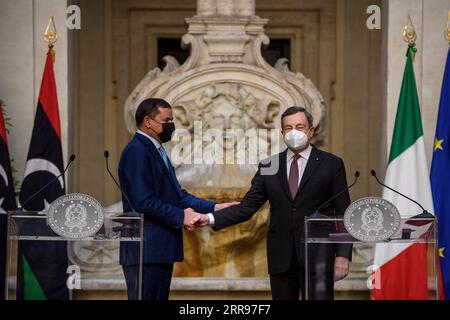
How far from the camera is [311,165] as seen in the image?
27.3 ft

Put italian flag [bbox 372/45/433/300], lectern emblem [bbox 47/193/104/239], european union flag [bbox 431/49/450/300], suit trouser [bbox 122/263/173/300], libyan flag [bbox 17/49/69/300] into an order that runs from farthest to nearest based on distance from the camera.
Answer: libyan flag [bbox 17/49/69/300] < italian flag [bbox 372/45/433/300] < european union flag [bbox 431/49/450/300] < suit trouser [bbox 122/263/173/300] < lectern emblem [bbox 47/193/104/239]

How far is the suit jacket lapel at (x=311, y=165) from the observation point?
8289mm

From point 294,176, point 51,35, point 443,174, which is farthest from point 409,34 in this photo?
point 294,176

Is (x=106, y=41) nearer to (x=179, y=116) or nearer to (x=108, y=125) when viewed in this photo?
(x=108, y=125)

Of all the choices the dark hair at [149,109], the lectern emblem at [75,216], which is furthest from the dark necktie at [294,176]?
the lectern emblem at [75,216]

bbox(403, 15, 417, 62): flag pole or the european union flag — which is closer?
the european union flag

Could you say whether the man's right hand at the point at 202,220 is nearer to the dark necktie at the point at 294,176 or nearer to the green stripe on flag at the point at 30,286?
the dark necktie at the point at 294,176

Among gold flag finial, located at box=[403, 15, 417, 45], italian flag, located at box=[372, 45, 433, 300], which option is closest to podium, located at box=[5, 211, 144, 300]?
italian flag, located at box=[372, 45, 433, 300]

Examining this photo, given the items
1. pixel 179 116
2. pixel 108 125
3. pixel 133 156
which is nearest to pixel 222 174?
pixel 179 116

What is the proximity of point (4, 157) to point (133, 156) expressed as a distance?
2537 millimetres

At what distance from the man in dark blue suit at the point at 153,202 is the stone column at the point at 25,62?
324cm

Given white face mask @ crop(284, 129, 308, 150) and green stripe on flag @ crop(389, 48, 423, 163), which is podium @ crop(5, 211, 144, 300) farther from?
green stripe on flag @ crop(389, 48, 423, 163)

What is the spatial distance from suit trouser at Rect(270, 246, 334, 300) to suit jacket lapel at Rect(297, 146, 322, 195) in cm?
39

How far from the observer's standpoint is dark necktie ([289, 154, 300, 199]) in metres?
8.31
